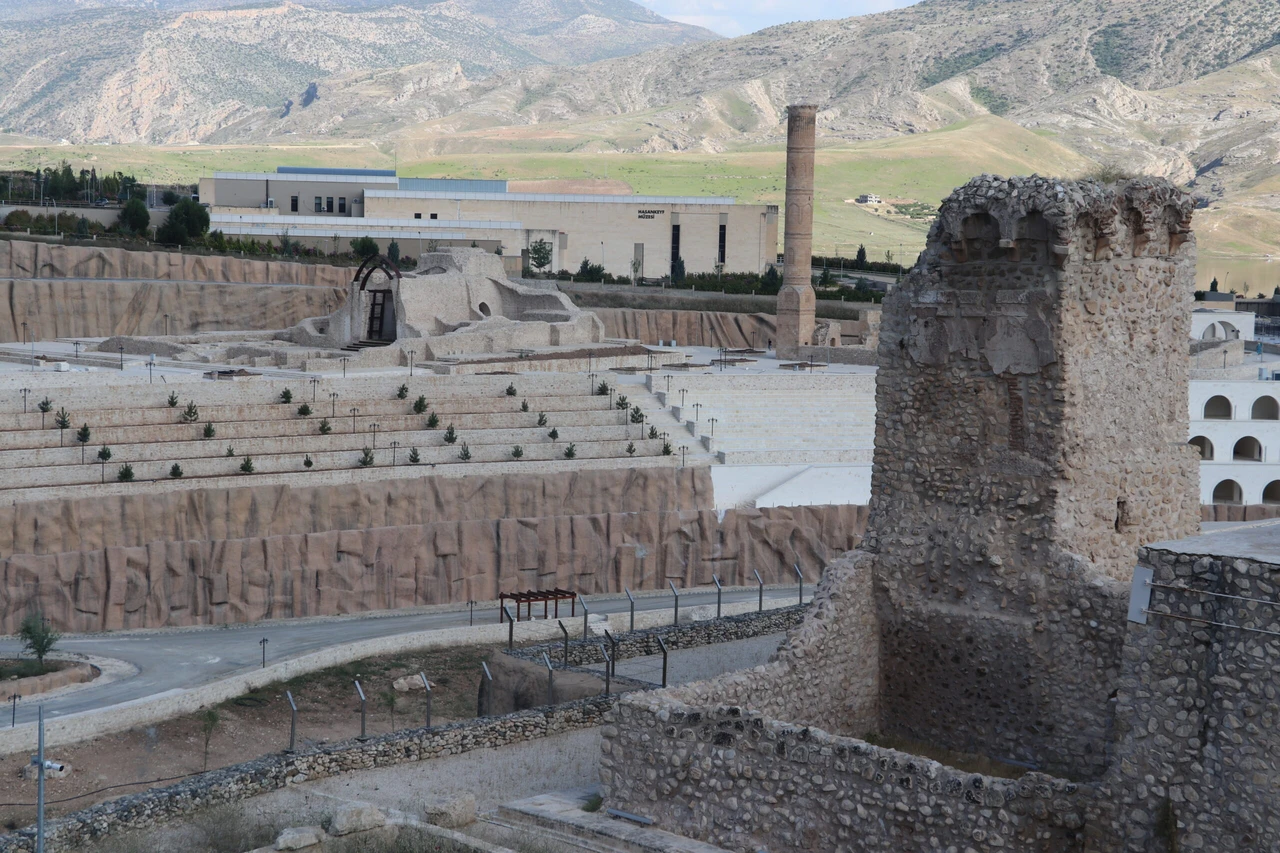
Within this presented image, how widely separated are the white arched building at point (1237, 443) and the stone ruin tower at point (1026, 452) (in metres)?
→ 31.6

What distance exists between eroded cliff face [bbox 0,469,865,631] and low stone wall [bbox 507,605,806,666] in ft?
42.2

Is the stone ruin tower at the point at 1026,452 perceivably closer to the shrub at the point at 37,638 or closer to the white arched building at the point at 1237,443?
the shrub at the point at 37,638

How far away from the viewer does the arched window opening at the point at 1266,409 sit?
159ft

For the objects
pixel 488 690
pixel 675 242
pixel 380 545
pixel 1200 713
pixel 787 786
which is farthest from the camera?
pixel 675 242

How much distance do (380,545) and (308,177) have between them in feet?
196

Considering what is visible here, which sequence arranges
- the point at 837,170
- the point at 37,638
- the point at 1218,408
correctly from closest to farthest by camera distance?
the point at 37,638
the point at 1218,408
the point at 837,170

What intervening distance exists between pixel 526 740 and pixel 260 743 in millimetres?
7649

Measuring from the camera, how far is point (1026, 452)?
50.0ft

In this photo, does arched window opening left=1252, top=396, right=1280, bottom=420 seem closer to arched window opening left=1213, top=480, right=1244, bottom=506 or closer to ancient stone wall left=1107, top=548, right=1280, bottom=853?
arched window opening left=1213, top=480, right=1244, bottom=506

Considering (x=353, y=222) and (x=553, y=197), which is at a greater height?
(x=553, y=197)

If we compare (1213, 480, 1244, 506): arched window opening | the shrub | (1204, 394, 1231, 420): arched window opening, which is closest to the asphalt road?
the shrub

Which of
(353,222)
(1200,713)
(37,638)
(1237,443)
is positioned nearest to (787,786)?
(1200,713)

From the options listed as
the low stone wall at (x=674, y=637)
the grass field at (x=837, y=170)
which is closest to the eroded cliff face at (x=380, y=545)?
the low stone wall at (x=674, y=637)

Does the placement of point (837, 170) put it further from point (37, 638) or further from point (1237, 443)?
point (37, 638)
